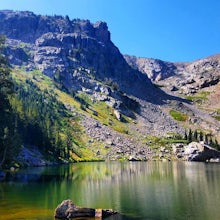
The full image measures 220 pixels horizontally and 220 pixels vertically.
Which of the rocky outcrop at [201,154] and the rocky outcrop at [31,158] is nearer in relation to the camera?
the rocky outcrop at [31,158]

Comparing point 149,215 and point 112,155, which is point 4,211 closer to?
point 149,215

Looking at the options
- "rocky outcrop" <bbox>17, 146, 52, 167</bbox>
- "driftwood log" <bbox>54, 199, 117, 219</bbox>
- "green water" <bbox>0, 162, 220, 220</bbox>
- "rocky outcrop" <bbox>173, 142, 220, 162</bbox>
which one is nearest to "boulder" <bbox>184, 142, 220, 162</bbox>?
"rocky outcrop" <bbox>173, 142, 220, 162</bbox>

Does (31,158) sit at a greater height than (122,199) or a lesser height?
greater

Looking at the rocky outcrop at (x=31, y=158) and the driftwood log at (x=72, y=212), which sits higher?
the rocky outcrop at (x=31, y=158)

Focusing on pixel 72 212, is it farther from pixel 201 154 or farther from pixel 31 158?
pixel 201 154

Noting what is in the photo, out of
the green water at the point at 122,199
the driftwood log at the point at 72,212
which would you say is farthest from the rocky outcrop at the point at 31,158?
the driftwood log at the point at 72,212

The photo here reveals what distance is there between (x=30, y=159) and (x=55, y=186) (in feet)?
207

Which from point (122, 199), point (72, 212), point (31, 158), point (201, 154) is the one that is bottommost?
point (72, 212)

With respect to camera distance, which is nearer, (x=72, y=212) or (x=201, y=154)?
(x=72, y=212)

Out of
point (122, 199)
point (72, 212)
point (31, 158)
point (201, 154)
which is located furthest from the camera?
point (201, 154)

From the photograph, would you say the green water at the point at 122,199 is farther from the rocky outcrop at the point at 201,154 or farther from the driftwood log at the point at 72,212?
the rocky outcrop at the point at 201,154

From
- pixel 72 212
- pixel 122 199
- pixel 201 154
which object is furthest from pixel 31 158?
pixel 201 154

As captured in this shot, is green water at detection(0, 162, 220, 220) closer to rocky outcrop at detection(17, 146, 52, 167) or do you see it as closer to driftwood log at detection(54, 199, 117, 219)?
driftwood log at detection(54, 199, 117, 219)

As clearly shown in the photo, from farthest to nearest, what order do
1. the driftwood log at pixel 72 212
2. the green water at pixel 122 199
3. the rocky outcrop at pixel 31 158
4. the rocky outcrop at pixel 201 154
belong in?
1. the rocky outcrop at pixel 201 154
2. the rocky outcrop at pixel 31 158
3. the green water at pixel 122 199
4. the driftwood log at pixel 72 212
